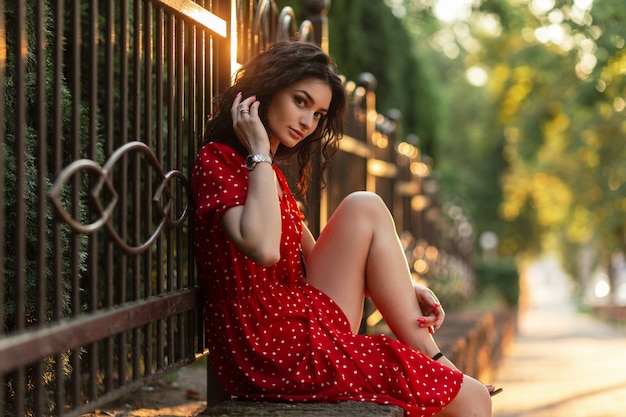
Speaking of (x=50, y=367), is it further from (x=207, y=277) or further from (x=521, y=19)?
(x=521, y=19)

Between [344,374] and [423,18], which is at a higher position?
[423,18]

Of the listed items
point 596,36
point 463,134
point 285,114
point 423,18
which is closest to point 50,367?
point 285,114

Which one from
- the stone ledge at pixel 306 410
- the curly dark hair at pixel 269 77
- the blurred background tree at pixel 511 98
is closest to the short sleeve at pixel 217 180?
the curly dark hair at pixel 269 77

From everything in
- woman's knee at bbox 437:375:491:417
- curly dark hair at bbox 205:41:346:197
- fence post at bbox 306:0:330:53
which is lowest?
woman's knee at bbox 437:375:491:417

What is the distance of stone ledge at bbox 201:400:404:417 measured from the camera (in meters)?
2.93


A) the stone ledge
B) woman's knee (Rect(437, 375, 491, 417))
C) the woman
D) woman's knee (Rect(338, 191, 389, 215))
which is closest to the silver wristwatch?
the woman

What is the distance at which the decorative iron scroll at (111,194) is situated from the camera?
7.23 ft

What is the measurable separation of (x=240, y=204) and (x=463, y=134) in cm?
3347

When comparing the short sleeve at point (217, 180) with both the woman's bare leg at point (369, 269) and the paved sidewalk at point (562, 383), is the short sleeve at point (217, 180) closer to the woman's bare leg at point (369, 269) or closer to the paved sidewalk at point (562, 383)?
the woman's bare leg at point (369, 269)

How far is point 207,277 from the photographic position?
10.7 ft

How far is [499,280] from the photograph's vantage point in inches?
942

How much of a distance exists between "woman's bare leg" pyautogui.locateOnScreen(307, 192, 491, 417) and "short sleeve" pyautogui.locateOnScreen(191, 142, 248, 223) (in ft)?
1.45

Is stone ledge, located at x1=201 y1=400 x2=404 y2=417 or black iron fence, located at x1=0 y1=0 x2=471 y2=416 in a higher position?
black iron fence, located at x1=0 y1=0 x2=471 y2=416

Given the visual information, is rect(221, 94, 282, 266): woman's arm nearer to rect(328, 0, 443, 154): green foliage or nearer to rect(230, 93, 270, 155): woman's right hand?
rect(230, 93, 270, 155): woman's right hand
